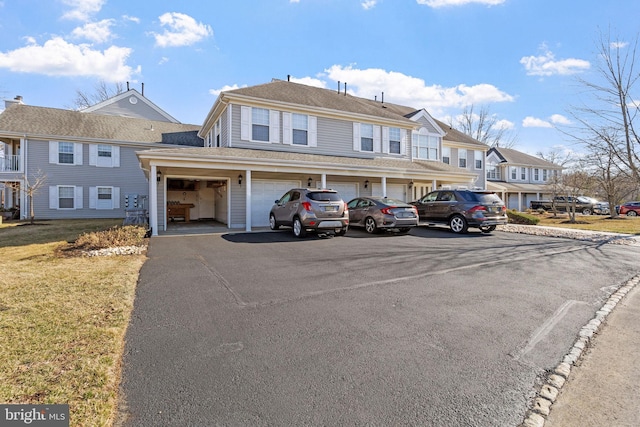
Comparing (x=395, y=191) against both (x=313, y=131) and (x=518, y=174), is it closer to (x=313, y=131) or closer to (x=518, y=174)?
(x=313, y=131)

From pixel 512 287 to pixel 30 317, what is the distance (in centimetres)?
692

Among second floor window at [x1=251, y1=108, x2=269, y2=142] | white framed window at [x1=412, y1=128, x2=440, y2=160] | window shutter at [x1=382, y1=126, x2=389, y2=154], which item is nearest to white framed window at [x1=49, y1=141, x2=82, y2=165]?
second floor window at [x1=251, y1=108, x2=269, y2=142]

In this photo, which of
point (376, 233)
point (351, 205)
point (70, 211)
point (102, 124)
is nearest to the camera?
point (376, 233)

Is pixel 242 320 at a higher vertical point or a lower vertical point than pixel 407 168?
lower

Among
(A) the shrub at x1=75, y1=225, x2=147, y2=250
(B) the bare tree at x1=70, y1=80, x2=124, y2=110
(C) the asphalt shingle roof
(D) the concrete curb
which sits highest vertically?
(B) the bare tree at x1=70, y1=80, x2=124, y2=110

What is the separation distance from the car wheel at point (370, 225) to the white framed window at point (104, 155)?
17293 mm

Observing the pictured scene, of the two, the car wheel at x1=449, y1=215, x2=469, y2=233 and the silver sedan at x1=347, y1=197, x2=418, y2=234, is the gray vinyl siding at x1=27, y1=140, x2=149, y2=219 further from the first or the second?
the car wheel at x1=449, y1=215, x2=469, y2=233

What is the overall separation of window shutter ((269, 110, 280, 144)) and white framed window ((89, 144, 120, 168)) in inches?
477

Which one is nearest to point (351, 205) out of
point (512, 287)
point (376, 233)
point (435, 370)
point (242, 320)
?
point (376, 233)

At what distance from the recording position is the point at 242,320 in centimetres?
388

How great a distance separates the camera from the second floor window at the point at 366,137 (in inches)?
680

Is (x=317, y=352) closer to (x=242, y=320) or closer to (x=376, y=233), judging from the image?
(x=242, y=320)

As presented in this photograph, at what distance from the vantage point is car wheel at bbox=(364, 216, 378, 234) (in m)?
12.0

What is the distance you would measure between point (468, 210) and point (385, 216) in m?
3.37
